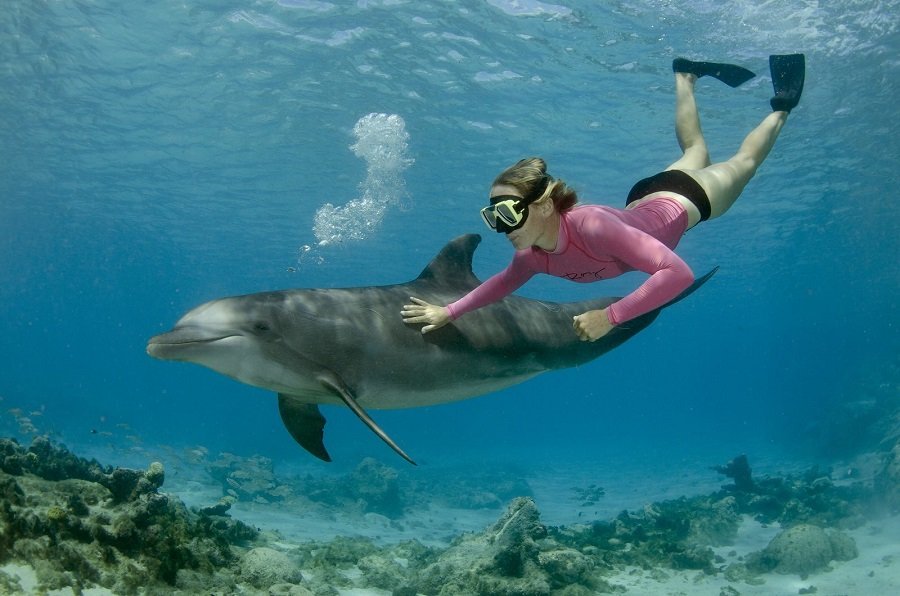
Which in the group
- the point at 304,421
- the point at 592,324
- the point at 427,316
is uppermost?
the point at 427,316

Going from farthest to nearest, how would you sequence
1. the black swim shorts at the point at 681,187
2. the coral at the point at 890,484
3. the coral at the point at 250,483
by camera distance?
the coral at the point at 250,483 < the coral at the point at 890,484 < the black swim shorts at the point at 681,187

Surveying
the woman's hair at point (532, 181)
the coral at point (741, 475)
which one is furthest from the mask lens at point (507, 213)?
the coral at point (741, 475)

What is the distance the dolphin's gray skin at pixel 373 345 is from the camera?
423 centimetres

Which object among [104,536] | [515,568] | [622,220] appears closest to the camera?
[104,536]

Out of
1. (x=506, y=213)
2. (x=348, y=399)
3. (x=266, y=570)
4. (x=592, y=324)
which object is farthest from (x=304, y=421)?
(x=592, y=324)

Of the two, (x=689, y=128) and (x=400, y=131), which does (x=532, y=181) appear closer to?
(x=689, y=128)

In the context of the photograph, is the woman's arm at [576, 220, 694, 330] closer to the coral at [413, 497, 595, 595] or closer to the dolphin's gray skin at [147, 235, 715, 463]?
the dolphin's gray skin at [147, 235, 715, 463]

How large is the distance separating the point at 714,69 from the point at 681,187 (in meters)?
2.36

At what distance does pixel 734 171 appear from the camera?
5789 mm

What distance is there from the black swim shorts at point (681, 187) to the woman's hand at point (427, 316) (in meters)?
2.15

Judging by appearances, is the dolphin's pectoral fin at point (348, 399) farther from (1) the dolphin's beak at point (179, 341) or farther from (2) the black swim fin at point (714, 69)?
(2) the black swim fin at point (714, 69)

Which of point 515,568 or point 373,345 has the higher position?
point 373,345

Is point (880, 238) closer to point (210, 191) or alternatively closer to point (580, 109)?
point (580, 109)

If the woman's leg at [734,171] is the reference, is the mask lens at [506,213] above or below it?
below
